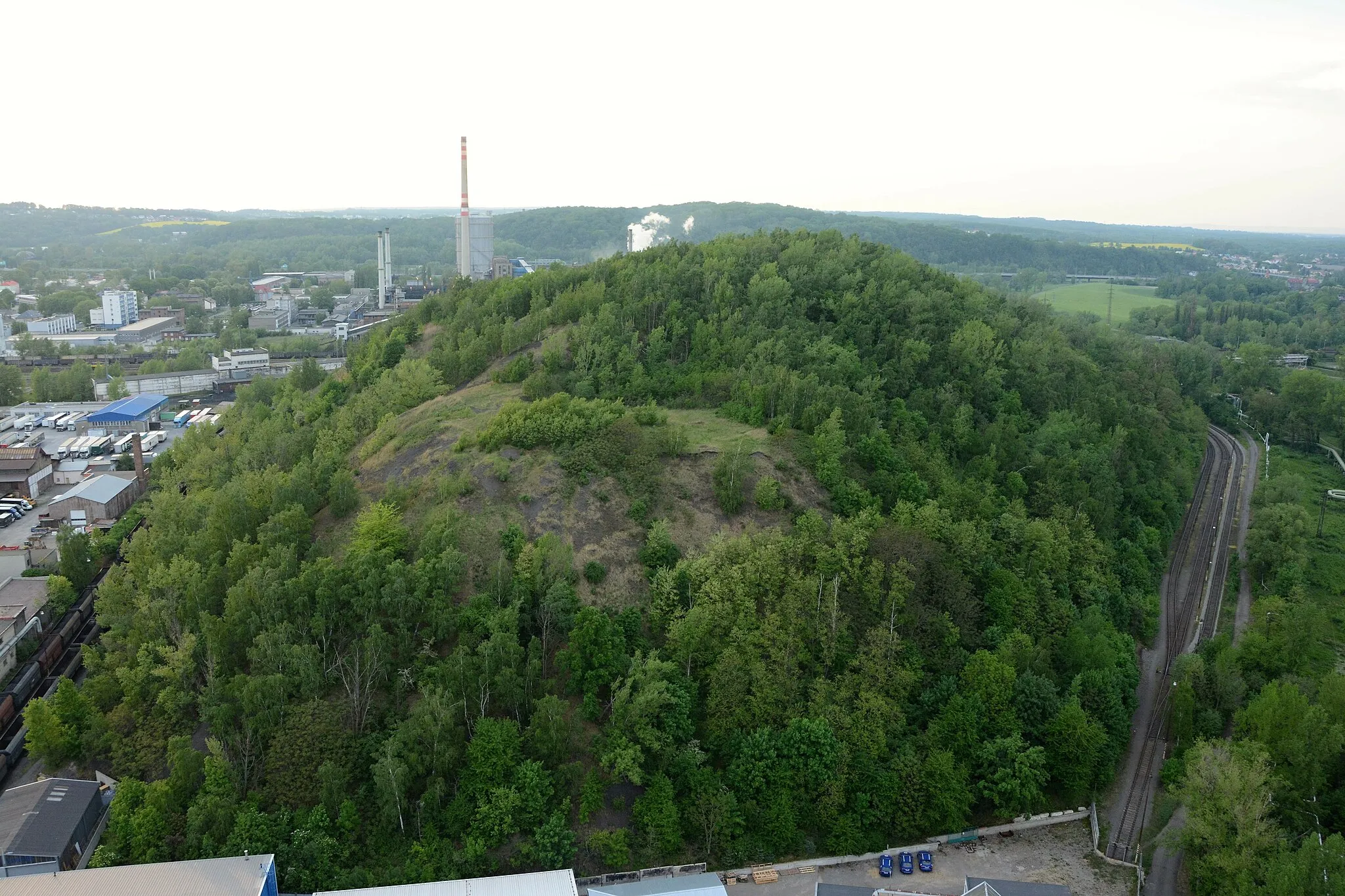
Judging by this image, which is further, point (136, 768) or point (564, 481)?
point (564, 481)

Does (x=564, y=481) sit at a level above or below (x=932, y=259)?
below

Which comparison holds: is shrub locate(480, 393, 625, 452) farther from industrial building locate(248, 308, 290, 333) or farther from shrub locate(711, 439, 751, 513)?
industrial building locate(248, 308, 290, 333)

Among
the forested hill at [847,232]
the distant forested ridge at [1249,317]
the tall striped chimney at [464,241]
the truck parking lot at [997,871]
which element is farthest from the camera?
the forested hill at [847,232]

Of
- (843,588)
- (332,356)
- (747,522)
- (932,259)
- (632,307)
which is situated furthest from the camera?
(932,259)

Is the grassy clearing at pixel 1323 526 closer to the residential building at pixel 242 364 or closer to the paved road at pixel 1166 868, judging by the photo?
the paved road at pixel 1166 868

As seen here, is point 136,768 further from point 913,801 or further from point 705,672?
point 913,801

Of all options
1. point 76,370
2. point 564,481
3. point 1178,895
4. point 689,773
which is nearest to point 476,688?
point 689,773

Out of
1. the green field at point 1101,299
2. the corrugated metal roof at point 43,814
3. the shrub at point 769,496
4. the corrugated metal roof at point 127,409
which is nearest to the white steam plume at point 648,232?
the green field at point 1101,299
